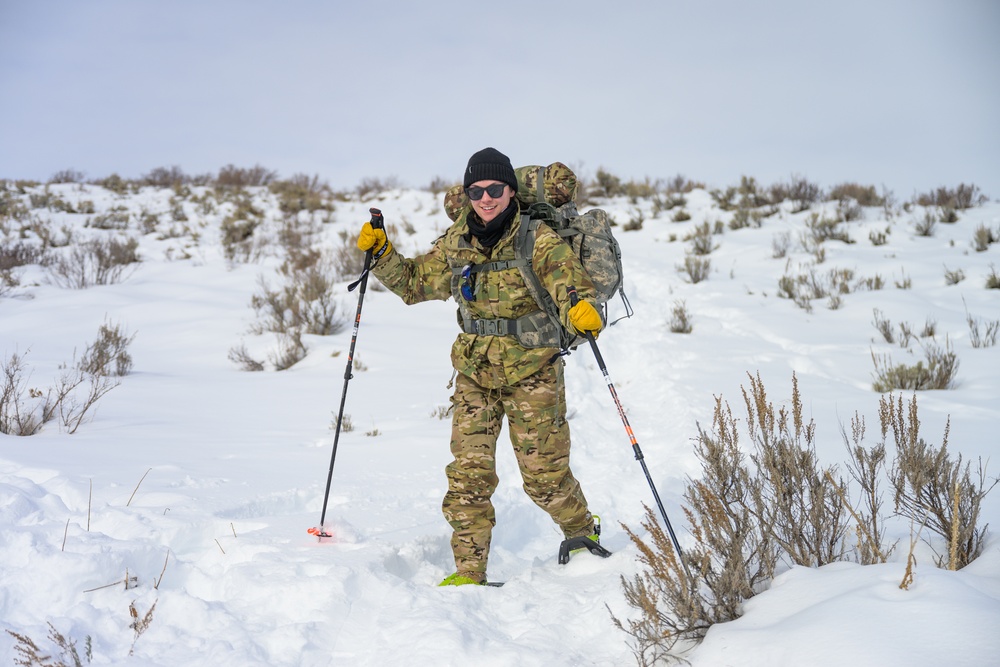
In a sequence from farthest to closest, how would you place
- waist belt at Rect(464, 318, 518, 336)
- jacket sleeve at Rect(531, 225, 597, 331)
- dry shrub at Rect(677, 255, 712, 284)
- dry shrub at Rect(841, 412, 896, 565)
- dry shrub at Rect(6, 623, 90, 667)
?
dry shrub at Rect(677, 255, 712, 284)
waist belt at Rect(464, 318, 518, 336)
jacket sleeve at Rect(531, 225, 597, 331)
dry shrub at Rect(841, 412, 896, 565)
dry shrub at Rect(6, 623, 90, 667)

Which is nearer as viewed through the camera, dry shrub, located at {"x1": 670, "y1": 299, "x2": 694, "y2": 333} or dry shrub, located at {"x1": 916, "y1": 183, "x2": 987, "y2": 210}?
dry shrub, located at {"x1": 670, "y1": 299, "x2": 694, "y2": 333}

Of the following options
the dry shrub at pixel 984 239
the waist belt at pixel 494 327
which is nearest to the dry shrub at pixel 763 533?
the waist belt at pixel 494 327

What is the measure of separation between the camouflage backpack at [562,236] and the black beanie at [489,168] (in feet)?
0.49

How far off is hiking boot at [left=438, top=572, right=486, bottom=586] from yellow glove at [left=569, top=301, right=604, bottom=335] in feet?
4.28

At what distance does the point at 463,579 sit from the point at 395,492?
3.65ft

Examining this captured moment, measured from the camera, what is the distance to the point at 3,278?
34.1ft

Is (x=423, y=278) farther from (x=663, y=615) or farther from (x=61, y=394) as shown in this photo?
(x=61, y=394)

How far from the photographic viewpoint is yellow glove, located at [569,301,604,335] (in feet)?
8.52

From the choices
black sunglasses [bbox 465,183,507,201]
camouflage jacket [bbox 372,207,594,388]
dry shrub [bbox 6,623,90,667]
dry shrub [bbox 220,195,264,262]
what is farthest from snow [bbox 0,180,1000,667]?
dry shrub [bbox 220,195,264,262]

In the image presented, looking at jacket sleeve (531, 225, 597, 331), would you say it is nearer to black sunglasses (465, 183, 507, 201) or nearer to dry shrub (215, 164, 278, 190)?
black sunglasses (465, 183, 507, 201)

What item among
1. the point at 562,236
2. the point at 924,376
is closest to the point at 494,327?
the point at 562,236

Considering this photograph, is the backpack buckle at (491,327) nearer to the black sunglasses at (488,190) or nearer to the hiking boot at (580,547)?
the black sunglasses at (488,190)

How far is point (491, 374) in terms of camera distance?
10.1 ft

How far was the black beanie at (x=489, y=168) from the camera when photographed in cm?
291
